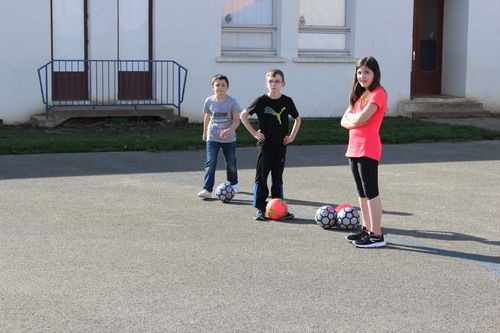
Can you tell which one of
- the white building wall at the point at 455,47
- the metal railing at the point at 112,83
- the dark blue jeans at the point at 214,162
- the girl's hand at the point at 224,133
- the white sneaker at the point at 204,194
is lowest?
the white sneaker at the point at 204,194

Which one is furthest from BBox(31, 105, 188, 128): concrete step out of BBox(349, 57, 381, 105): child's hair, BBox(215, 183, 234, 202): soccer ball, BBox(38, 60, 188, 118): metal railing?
BBox(349, 57, 381, 105): child's hair

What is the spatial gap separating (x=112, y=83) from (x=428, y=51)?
347 inches

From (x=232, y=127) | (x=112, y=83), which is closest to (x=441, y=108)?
(x=112, y=83)

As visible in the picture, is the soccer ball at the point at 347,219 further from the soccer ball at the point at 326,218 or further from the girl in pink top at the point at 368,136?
the girl in pink top at the point at 368,136

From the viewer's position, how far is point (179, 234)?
292 inches

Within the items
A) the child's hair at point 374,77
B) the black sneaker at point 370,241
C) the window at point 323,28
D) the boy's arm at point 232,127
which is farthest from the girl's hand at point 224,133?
the window at point 323,28

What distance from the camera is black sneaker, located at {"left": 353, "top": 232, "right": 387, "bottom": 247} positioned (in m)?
7.00

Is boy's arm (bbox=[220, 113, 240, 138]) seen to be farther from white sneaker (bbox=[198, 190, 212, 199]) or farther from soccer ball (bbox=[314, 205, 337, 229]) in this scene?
soccer ball (bbox=[314, 205, 337, 229])

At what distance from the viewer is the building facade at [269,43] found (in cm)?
1678

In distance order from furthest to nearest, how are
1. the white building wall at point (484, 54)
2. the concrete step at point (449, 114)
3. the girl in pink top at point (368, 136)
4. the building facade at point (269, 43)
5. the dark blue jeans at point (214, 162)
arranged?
the white building wall at point (484, 54) → the concrete step at point (449, 114) → the building facade at point (269, 43) → the dark blue jeans at point (214, 162) → the girl in pink top at point (368, 136)

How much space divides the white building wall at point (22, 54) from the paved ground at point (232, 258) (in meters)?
6.19

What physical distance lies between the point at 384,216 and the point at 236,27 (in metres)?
11.2

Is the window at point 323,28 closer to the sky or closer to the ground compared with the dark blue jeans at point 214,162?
closer to the sky

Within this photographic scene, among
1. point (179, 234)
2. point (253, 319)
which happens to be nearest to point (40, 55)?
point (179, 234)
